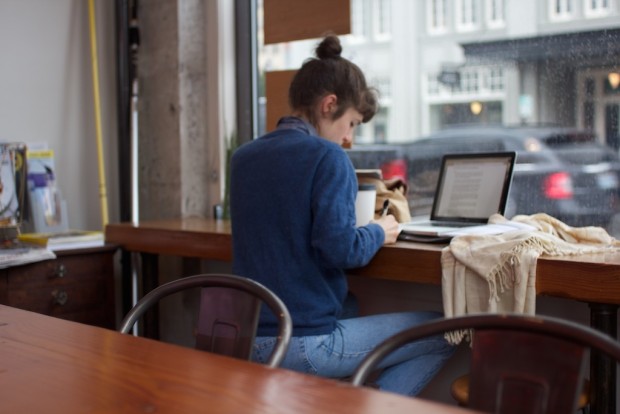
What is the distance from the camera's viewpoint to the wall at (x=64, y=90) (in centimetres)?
340

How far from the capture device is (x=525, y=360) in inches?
49.8

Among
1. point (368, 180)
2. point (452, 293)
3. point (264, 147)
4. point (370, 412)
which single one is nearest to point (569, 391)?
point (370, 412)

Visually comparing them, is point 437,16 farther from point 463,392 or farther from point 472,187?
point 463,392

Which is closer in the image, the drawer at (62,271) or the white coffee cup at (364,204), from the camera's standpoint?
the white coffee cup at (364,204)

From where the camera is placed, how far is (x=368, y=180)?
2680mm

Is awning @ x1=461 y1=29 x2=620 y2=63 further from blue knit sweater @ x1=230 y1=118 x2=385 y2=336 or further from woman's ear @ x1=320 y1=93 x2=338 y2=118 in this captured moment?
blue knit sweater @ x1=230 y1=118 x2=385 y2=336

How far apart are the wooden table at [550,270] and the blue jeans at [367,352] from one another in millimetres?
149

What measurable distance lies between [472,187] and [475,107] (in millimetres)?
399

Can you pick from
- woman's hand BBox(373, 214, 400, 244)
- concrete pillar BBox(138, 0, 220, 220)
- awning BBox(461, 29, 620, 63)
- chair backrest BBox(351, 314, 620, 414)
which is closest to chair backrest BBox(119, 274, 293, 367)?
chair backrest BBox(351, 314, 620, 414)

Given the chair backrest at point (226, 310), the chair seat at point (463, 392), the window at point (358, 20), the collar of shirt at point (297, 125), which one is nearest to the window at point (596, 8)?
the window at point (358, 20)

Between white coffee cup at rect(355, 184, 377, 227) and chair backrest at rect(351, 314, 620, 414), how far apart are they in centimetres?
109

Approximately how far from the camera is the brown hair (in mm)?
2334

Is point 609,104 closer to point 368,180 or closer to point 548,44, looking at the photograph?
point 548,44

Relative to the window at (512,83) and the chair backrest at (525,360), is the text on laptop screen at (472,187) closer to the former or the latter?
the window at (512,83)
